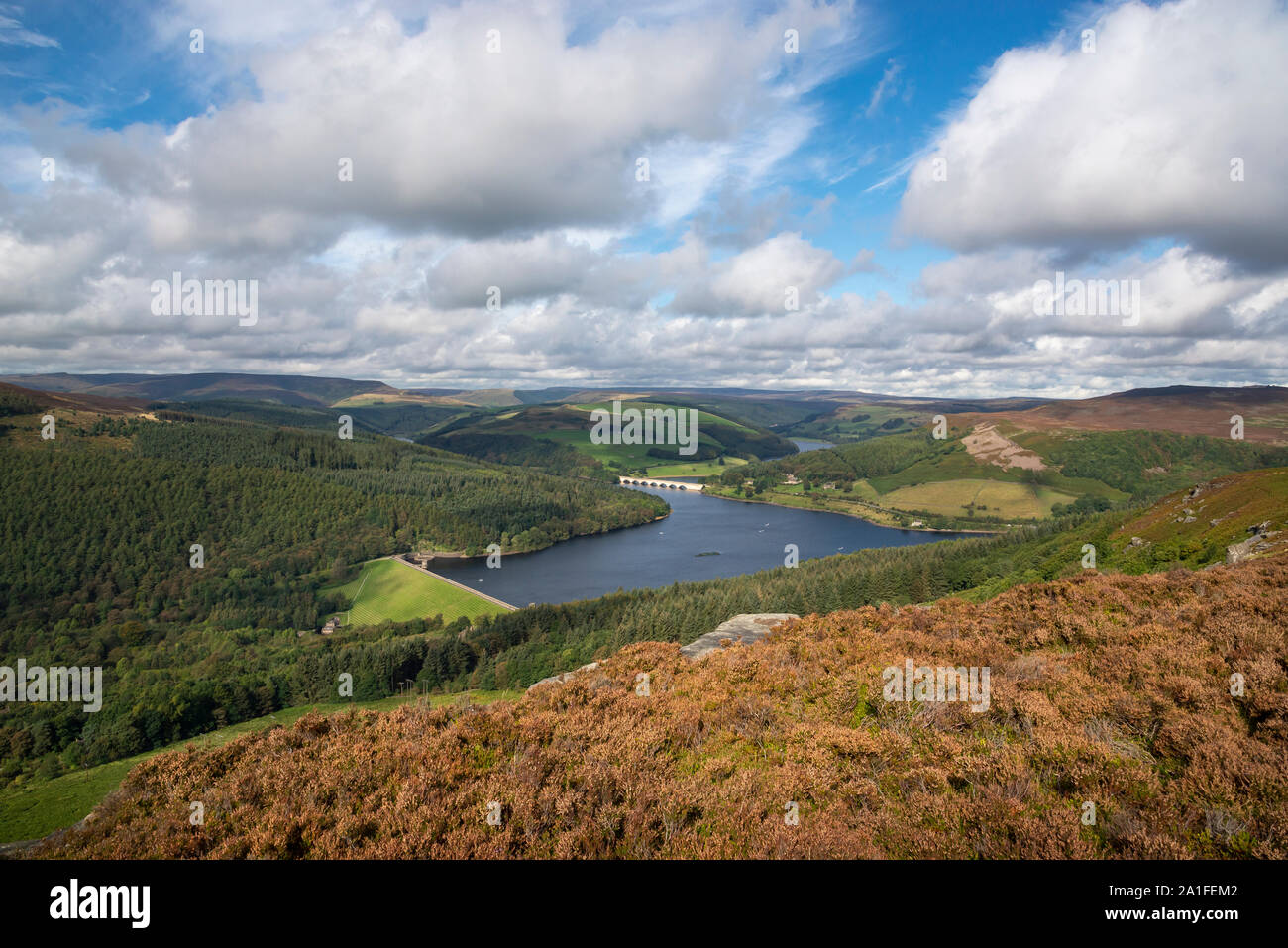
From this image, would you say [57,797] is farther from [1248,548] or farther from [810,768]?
[1248,548]

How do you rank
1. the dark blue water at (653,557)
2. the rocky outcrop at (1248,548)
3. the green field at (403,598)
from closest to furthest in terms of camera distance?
the rocky outcrop at (1248,548), the green field at (403,598), the dark blue water at (653,557)

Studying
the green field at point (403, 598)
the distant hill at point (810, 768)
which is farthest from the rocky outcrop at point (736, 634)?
the green field at point (403, 598)

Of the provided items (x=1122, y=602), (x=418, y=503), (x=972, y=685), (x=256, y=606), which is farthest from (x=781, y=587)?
(x=418, y=503)

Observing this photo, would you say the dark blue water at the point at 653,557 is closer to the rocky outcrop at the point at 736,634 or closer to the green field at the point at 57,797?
the green field at the point at 57,797

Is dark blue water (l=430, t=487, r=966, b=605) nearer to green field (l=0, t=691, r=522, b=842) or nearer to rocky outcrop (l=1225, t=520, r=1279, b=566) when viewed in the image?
green field (l=0, t=691, r=522, b=842)

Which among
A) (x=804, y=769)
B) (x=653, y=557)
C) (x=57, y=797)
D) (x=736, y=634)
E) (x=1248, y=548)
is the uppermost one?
(x=1248, y=548)

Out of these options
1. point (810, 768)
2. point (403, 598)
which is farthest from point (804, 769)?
point (403, 598)
